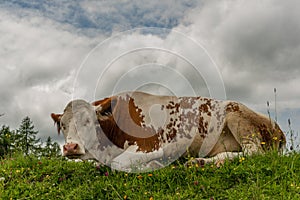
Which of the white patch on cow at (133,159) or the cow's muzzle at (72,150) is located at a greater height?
the cow's muzzle at (72,150)

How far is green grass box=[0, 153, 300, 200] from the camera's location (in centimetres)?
600

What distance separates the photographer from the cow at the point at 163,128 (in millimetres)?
8188

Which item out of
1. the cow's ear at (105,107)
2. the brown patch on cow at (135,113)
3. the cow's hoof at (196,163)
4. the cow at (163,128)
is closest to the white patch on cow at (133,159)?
the cow at (163,128)

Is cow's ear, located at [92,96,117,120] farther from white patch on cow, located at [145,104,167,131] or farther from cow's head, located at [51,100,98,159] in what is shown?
white patch on cow, located at [145,104,167,131]

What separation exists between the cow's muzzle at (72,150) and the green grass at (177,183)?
1.83 ft

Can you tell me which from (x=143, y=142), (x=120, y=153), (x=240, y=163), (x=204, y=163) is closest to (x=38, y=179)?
(x=120, y=153)

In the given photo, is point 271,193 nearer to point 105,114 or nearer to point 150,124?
point 150,124

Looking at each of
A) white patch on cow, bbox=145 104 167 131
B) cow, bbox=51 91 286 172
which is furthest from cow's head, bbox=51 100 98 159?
white patch on cow, bbox=145 104 167 131

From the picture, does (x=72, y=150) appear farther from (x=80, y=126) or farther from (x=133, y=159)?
(x=133, y=159)

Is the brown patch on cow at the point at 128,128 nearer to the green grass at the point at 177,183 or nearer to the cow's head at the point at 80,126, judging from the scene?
the cow's head at the point at 80,126

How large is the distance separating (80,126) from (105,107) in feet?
2.75

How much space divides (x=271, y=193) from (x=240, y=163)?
1.43 metres

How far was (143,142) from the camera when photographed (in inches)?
330

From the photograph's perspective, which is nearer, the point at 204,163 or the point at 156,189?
the point at 156,189
